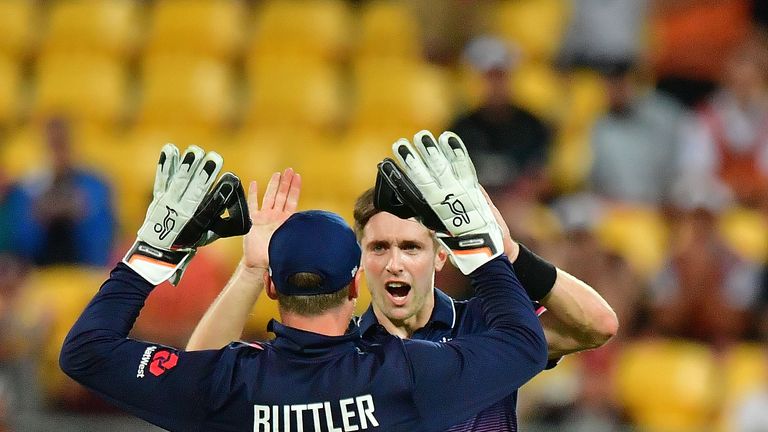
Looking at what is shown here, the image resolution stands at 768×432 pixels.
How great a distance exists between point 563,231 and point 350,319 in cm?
464

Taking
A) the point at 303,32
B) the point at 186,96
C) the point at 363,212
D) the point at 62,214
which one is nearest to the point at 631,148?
the point at 303,32

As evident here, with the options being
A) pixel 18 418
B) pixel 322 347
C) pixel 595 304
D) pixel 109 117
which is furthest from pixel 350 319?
pixel 109 117

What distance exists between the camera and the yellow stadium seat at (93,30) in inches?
417

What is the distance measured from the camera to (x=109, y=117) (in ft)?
33.3

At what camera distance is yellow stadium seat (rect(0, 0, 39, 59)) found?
10.6 meters

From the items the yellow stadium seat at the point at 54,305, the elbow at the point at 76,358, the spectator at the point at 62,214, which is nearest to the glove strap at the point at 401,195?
the elbow at the point at 76,358

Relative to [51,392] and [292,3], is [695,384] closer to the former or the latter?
[51,392]

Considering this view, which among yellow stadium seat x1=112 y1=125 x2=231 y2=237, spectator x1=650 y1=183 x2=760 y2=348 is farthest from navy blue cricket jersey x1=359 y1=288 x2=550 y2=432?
yellow stadium seat x1=112 y1=125 x2=231 y2=237

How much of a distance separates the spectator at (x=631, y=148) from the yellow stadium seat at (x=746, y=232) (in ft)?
1.70

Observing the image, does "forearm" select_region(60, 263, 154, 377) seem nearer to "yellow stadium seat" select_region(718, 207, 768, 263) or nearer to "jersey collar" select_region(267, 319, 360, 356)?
"jersey collar" select_region(267, 319, 360, 356)

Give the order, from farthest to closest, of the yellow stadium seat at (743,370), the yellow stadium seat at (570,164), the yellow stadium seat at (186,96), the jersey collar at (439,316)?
the yellow stadium seat at (186,96) < the yellow stadium seat at (570,164) < the yellow stadium seat at (743,370) < the jersey collar at (439,316)

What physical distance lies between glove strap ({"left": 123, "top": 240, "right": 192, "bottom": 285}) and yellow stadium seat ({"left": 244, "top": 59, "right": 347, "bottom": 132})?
6.06 meters

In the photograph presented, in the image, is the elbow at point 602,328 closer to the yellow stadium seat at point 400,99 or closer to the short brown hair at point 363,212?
the short brown hair at point 363,212

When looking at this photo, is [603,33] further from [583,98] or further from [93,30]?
[93,30]
